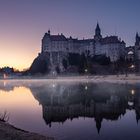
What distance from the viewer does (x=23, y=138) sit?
12.4 meters

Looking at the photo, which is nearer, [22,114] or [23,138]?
[23,138]

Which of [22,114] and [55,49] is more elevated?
[55,49]

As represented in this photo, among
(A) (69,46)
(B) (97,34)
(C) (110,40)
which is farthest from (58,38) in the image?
(C) (110,40)

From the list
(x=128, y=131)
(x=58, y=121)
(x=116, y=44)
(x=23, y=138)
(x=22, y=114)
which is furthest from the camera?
(x=116, y=44)

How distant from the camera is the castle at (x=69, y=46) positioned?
6196 inches

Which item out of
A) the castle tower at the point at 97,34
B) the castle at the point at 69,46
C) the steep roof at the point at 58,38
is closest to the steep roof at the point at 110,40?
the castle at the point at 69,46

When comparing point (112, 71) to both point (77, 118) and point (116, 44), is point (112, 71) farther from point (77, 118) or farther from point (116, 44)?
point (77, 118)

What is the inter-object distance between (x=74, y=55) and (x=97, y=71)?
2447 cm

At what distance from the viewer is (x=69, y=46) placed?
16175 cm

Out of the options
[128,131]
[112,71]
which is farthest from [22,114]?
[112,71]

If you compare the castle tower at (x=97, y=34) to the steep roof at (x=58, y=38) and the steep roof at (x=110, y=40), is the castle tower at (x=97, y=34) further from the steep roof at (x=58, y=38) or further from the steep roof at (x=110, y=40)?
the steep roof at (x=58, y=38)

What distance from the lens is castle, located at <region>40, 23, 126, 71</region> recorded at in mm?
157375

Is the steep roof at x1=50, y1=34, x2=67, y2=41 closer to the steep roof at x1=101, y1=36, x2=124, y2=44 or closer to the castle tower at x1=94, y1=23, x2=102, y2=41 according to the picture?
the castle tower at x1=94, y1=23, x2=102, y2=41

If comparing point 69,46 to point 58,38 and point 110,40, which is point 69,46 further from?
point 110,40
